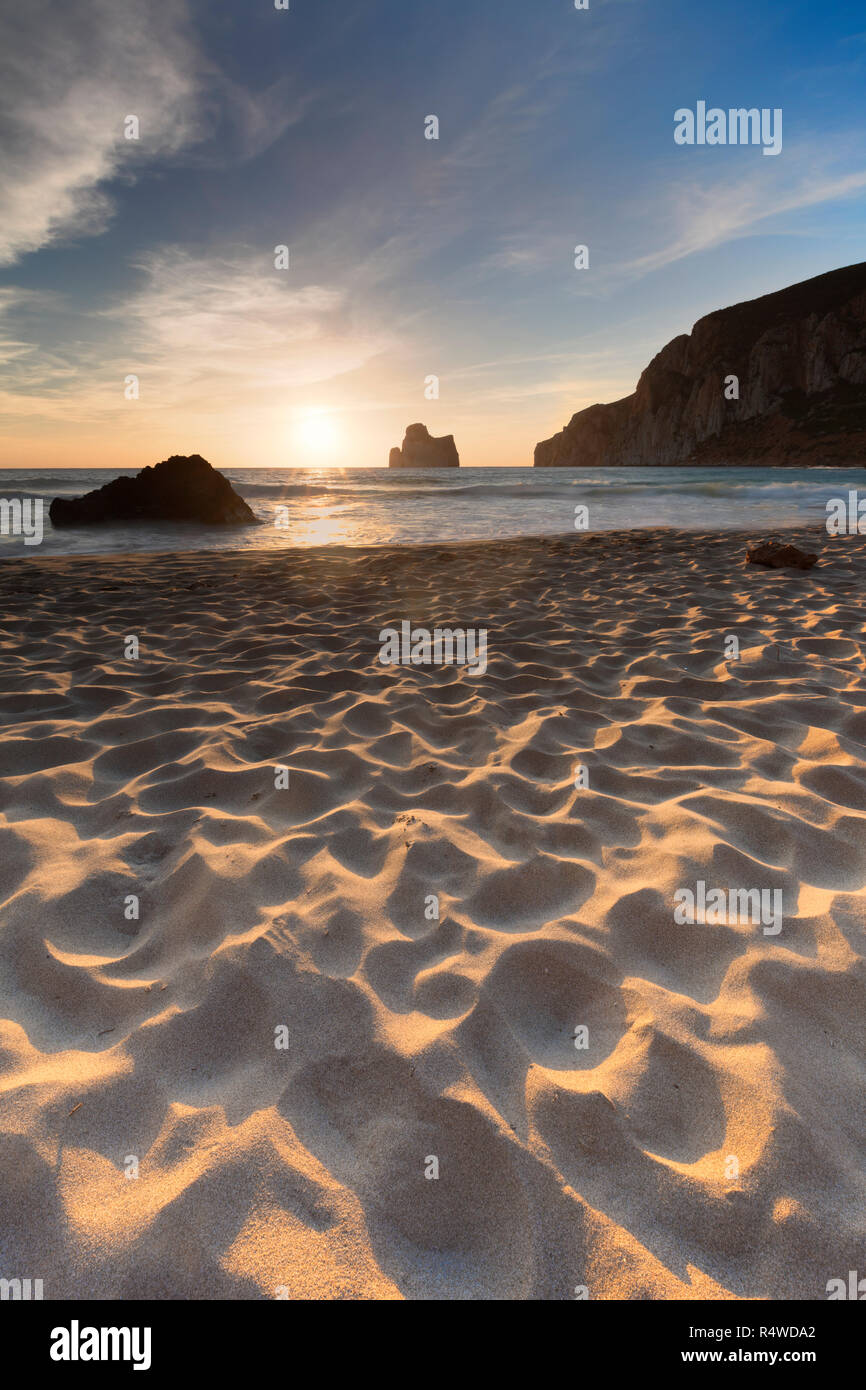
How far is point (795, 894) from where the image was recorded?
78.8 inches

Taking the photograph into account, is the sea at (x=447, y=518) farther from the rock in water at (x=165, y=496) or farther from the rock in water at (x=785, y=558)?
the rock in water at (x=785, y=558)

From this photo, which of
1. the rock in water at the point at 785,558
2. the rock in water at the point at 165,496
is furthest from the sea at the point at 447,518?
the rock in water at the point at 785,558

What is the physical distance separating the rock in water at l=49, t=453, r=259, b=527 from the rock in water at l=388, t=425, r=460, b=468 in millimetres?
118275

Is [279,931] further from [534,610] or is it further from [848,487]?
[848,487]

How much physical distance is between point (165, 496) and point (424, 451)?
11943 cm

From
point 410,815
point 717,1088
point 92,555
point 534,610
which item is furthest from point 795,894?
point 92,555

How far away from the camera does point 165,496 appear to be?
14.4 meters

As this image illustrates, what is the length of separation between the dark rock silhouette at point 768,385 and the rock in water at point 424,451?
37336 millimetres

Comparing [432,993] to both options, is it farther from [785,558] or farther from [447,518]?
[447,518]

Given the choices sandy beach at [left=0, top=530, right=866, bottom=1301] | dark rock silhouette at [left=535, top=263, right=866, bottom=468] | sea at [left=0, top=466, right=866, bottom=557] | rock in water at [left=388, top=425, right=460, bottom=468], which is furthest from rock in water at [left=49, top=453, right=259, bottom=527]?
rock in water at [left=388, top=425, right=460, bottom=468]

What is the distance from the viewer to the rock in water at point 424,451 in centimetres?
12344

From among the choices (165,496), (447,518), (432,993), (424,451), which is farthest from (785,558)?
(424,451)

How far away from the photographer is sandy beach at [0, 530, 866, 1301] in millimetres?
1143
